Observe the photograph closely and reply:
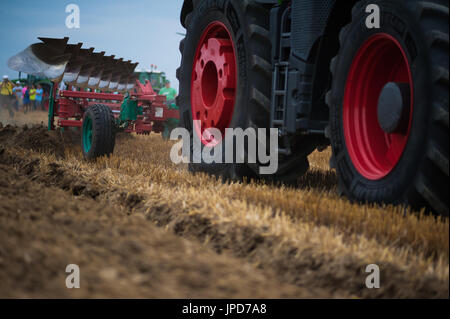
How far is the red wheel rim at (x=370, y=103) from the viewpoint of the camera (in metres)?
3.20

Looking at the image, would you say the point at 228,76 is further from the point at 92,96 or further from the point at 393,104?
the point at 92,96

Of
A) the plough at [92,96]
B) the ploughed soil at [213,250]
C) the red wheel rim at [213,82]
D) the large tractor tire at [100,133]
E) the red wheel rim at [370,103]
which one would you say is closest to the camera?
the ploughed soil at [213,250]

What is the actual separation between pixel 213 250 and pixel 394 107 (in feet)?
4.04

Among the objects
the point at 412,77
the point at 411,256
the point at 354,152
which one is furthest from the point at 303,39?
the point at 411,256

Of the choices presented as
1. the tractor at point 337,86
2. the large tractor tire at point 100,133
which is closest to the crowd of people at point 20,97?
the large tractor tire at point 100,133

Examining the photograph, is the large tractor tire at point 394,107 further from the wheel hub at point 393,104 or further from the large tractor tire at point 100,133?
the large tractor tire at point 100,133

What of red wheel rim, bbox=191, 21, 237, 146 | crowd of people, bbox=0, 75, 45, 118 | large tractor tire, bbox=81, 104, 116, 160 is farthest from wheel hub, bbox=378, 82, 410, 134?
crowd of people, bbox=0, 75, 45, 118

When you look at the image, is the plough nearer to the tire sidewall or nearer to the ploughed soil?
the ploughed soil

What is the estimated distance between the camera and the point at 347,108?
3.38 meters

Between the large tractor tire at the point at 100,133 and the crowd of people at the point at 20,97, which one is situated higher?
the crowd of people at the point at 20,97

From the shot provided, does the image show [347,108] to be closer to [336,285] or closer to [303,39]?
[303,39]

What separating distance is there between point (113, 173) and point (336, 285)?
9.60 feet

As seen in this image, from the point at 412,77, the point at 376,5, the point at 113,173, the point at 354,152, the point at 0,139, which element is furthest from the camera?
the point at 0,139

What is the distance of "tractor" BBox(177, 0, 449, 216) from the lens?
262 cm
